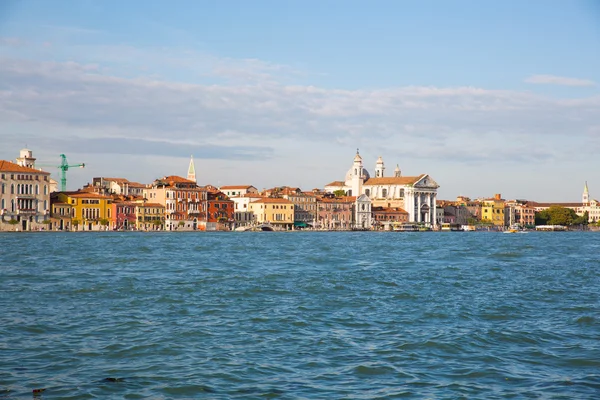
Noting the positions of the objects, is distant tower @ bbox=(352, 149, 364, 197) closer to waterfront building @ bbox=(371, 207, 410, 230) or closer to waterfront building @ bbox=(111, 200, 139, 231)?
waterfront building @ bbox=(371, 207, 410, 230)

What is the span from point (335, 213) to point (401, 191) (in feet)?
42.0

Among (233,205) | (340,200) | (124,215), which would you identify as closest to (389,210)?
(340,200)

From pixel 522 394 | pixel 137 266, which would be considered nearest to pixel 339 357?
pixel 522 394

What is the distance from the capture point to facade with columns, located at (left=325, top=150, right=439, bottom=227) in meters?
108

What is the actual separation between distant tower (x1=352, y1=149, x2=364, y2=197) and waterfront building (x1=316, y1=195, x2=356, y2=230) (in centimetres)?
1082

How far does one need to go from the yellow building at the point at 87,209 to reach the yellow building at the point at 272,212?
62.4ft

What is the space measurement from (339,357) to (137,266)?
614 inches

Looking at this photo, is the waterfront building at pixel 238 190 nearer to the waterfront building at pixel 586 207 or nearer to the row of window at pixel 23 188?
the row of window at pixel 23 188

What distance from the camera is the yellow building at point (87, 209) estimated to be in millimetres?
75562

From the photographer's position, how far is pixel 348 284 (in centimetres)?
1917

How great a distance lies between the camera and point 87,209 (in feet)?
251

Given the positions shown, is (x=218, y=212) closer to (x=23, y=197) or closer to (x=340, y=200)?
(x=340, y=200)

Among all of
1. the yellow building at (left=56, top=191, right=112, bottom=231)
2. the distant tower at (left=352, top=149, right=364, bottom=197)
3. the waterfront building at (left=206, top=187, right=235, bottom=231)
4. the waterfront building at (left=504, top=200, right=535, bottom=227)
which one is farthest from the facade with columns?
the yellow building at (left=56, top=191, right=112, bottom=231)

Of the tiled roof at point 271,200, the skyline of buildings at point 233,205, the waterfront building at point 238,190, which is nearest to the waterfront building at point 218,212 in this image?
the skyline of buildings at point 233,205
